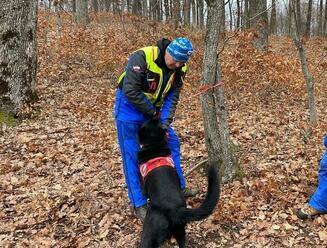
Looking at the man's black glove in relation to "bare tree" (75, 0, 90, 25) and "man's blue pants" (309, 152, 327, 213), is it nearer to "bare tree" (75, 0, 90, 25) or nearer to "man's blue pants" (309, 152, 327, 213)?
"man's blue pants" (309, 152, 327, 213)

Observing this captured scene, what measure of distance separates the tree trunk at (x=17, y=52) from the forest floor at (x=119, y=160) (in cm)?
50

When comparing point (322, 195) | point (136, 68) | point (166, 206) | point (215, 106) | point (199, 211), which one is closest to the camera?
point (199, 211)

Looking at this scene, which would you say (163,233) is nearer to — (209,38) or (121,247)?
(121,247)

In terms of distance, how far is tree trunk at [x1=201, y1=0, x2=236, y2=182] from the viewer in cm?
484

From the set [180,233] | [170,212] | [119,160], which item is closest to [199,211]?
[170,212]

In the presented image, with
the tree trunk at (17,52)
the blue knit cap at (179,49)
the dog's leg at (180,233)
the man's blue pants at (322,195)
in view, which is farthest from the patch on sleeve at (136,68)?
the tree trunk at (17,52)

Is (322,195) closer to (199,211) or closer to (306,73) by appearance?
(199,211)

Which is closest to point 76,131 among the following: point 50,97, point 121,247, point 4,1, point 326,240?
point 50,97

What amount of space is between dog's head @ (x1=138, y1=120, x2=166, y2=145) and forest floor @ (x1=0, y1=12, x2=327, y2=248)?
1.18 metres

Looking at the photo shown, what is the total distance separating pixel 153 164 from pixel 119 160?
2.54m

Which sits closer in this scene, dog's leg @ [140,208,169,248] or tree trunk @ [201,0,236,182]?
dog's leg @ [140,208,169,248]

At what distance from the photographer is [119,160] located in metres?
6.70

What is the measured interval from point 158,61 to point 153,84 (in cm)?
29

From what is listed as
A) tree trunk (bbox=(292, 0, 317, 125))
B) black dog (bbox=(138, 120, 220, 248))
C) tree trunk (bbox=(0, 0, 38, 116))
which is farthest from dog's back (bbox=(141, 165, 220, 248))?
tree trunk (bbox=(0, 0, 38, 116))
